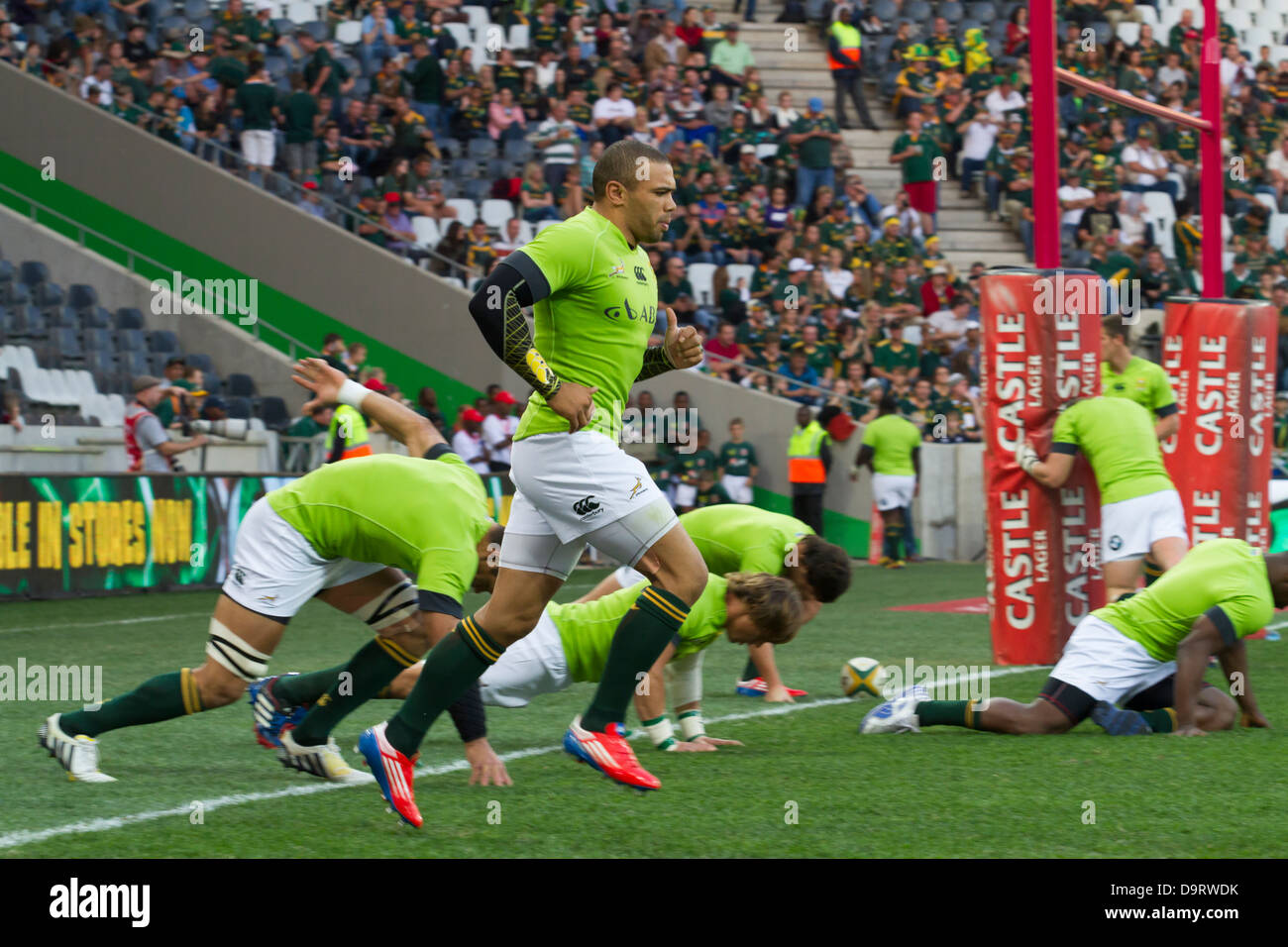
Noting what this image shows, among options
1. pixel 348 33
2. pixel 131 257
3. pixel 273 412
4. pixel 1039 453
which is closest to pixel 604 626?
pixel 1039 453

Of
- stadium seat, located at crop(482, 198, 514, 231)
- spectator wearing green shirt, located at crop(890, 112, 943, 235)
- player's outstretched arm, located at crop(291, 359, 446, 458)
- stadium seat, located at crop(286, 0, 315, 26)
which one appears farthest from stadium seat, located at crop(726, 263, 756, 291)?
player's outstretched arm, located at crop(291, 359, 446, 458)

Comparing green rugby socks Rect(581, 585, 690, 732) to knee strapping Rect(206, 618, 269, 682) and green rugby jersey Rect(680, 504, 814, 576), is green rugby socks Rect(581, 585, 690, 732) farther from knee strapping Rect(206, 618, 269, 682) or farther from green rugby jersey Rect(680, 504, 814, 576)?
green rugby jersey Rect(680, 504, 814, 576)

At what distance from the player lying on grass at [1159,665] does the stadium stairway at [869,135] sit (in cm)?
1763

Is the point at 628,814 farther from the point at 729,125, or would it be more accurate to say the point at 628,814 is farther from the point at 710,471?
the point at 729,125

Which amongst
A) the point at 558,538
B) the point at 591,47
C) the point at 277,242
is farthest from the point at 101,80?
the point at 558,538

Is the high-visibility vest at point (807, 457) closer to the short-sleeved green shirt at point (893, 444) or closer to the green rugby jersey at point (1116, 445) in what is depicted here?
the short-sleeved green shirt at point (893, 444)

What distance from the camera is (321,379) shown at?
6.45 metres

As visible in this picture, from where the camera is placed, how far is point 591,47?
952 inches

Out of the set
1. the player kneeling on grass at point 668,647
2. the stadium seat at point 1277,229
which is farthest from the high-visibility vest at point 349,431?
the stadium seat at point 1277,229

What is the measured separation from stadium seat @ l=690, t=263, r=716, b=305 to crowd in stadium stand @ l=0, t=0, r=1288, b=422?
0.04m

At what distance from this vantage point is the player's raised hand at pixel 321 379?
6.41 meters

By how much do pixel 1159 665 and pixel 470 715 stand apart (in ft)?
10.2

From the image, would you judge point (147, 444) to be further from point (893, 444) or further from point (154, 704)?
point (154, 704)

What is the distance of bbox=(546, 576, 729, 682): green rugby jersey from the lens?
7.07 metres
